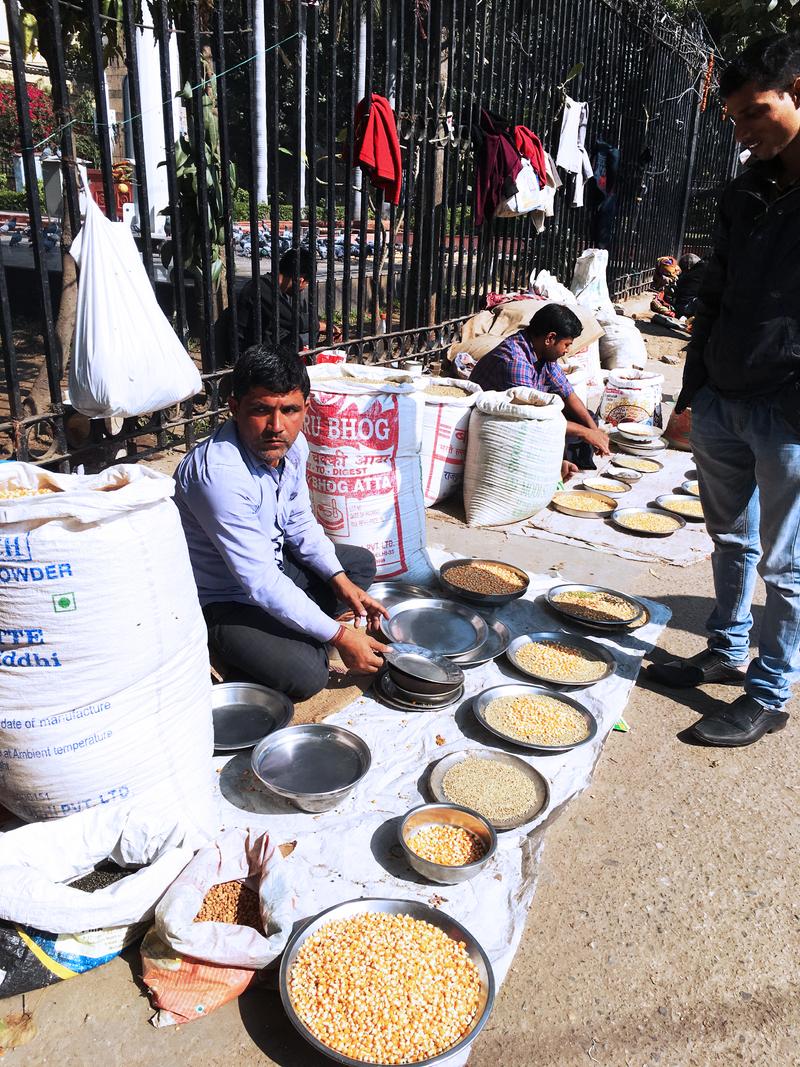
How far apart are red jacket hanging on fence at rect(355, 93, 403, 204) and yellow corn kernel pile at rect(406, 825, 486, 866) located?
3873mm

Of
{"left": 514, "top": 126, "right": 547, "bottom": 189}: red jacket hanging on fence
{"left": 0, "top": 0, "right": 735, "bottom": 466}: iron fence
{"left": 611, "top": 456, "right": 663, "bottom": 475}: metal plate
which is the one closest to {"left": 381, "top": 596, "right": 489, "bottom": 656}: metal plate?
{"left": 0, "top": 0, "right": 735, "bottom": 466}: iron fence

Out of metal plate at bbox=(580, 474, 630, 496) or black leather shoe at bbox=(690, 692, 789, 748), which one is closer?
black leather shoe at bbox=(690, 692, 789, 748)

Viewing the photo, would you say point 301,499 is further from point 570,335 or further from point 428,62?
point 428,62

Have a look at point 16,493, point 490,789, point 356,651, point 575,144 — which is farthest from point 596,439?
point 575,144

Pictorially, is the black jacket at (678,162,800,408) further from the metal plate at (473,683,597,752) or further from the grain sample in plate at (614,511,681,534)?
the grain sample in plate at (614,511,681,534)

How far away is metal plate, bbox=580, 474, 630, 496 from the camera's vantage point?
509 centimetres

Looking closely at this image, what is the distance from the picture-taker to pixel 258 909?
1887mm

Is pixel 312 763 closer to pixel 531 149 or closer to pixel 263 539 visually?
pixel 263 539

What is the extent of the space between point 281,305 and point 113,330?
192 cm

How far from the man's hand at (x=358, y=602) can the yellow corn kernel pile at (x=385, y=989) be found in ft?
4.08

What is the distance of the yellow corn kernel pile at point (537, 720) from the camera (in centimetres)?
262

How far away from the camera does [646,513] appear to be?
15.7 feet

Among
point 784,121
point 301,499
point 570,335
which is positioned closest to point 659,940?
point 301,499

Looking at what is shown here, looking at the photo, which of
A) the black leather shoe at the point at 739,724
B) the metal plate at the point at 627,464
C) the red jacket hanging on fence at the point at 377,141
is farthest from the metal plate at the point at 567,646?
the red jacket hanging on fence at the point at 377,141
